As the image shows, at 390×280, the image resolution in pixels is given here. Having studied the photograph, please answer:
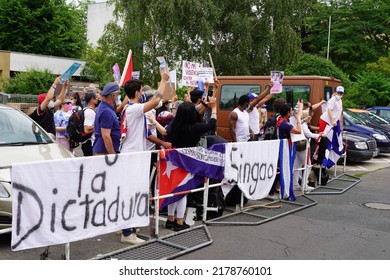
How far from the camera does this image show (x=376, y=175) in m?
12.3

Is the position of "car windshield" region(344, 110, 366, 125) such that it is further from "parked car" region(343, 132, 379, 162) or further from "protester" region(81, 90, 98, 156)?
"protester" region(81, 90, 98, 156)

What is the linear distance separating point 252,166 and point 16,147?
3.57m

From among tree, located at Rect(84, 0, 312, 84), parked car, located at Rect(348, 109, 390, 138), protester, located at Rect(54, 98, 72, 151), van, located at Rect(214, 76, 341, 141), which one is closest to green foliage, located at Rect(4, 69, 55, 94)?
tree, located at Rect(84, 0, 312, 84)

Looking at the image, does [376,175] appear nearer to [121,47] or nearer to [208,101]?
[208,101]

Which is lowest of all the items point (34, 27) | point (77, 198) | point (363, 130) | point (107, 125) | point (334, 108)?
point (77, 198)

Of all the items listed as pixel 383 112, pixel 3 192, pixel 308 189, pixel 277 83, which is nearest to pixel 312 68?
pixel 383 112

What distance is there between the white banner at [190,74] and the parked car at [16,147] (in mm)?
3562

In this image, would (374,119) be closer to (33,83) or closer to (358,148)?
(358,148)

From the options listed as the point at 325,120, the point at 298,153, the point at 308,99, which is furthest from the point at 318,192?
the point at 308,99

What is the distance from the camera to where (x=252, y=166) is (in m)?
7.48

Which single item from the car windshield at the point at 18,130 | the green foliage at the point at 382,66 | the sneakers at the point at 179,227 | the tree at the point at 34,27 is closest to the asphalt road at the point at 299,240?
the sneakers at the point at 179,227

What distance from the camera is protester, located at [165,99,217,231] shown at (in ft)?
20.5

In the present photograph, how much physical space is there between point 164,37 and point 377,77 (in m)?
14.0

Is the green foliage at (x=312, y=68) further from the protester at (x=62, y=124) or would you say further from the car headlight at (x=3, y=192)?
the car headlight at (x=3, y=192)
